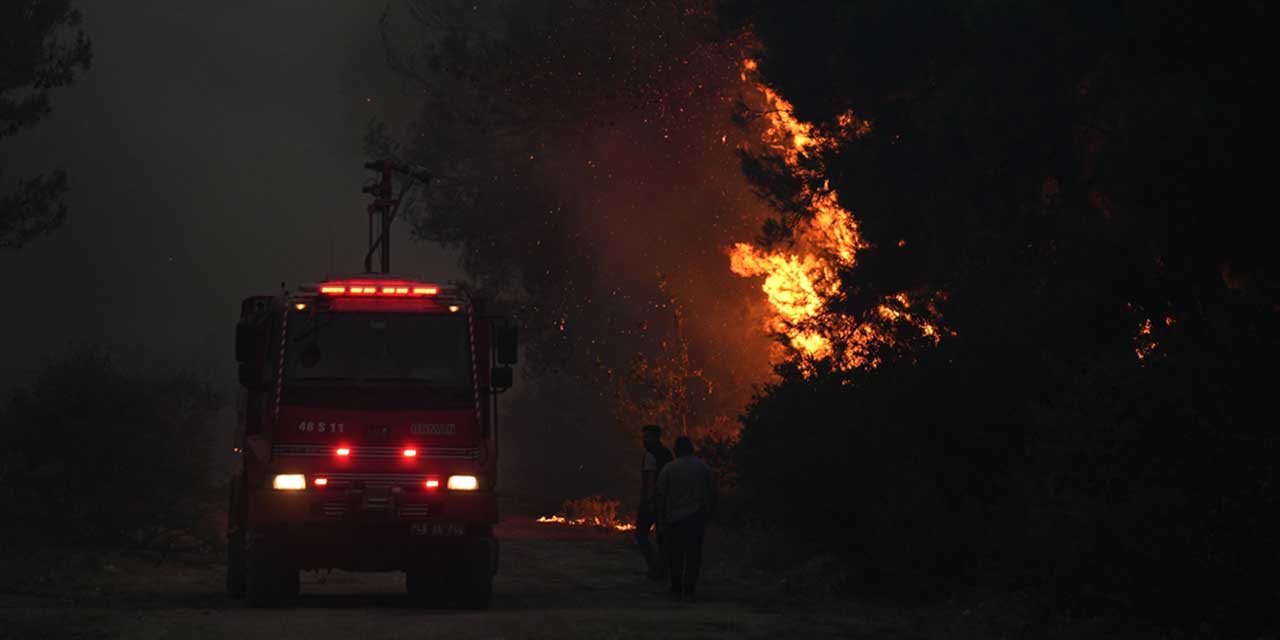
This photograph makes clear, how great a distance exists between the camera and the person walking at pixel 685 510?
62.3ft

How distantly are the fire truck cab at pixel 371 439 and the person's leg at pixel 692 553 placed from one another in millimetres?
2413

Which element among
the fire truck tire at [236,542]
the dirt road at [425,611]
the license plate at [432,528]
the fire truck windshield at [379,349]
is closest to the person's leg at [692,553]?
the dirt road at [425,611]

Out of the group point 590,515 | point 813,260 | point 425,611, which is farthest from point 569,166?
point 425,611

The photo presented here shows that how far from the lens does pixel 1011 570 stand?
52.0ft

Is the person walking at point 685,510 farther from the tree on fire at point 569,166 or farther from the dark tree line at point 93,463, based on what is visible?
the tree on fire at point 569,166

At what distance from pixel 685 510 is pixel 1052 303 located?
4.56 meters

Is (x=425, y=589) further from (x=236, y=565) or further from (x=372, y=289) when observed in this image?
(x=372, y=289)

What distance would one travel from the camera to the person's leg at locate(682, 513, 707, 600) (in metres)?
18.9

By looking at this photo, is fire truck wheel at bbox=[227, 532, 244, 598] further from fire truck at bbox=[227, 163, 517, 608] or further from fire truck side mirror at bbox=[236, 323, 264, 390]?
fire truck side mirror at bbox=[236, 323, 264, 390]

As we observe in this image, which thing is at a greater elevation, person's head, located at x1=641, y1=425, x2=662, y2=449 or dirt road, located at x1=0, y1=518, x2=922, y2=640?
person's head, located at x1=641, y1=425, x2=662, y2=449

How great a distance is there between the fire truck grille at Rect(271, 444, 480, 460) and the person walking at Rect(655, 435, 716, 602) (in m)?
2.69

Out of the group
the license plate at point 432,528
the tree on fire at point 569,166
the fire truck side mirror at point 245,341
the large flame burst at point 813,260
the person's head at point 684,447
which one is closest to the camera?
the license plate at point 432,528

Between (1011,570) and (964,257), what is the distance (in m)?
6.48

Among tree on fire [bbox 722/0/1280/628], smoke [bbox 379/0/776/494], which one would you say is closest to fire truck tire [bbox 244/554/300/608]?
tree on fire [bbox 722/0/1280/628]
